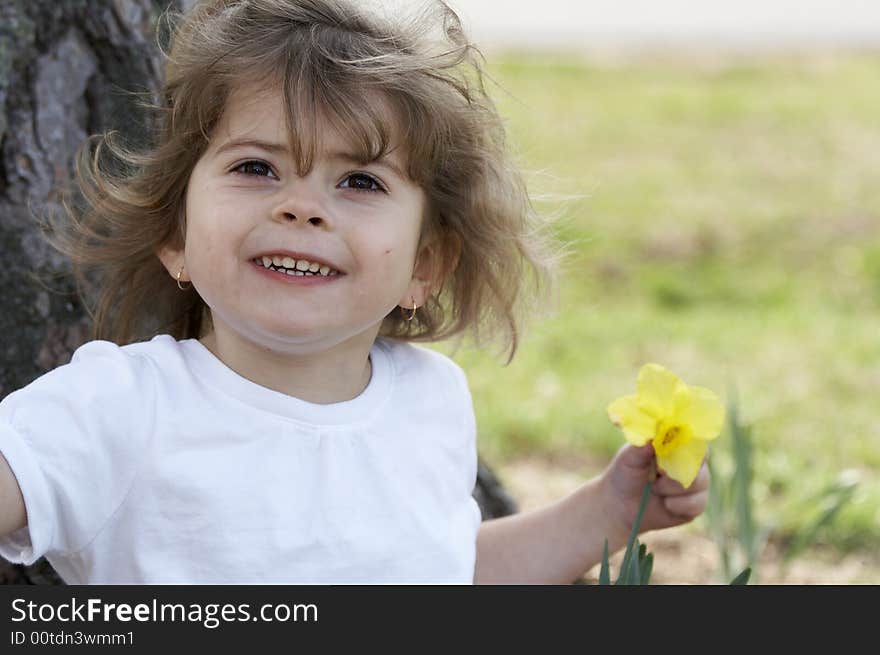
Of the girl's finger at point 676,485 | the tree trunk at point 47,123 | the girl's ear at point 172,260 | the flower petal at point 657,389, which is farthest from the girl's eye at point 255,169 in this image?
the girl's finger at point 676,485

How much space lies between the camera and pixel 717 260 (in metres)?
5.75

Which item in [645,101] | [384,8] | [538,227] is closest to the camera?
[384,8]

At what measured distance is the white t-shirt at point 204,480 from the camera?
1.62 m

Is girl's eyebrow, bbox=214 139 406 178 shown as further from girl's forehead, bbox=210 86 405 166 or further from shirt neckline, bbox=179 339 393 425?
shirt neckline, bbox=179 339 393 425

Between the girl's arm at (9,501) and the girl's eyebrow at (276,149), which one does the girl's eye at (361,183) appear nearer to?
the girl's eyebrow at (276,149)

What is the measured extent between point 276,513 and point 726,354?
128 inches

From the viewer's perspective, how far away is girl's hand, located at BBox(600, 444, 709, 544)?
2.15 meters

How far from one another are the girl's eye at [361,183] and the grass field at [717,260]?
0.37m

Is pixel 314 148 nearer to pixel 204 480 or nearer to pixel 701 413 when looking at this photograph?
pixel 204 480

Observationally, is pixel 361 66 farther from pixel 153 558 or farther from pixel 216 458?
pixel 153 558

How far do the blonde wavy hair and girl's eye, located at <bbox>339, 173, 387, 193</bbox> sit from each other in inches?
1.6

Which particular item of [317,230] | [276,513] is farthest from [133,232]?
[276,513]
